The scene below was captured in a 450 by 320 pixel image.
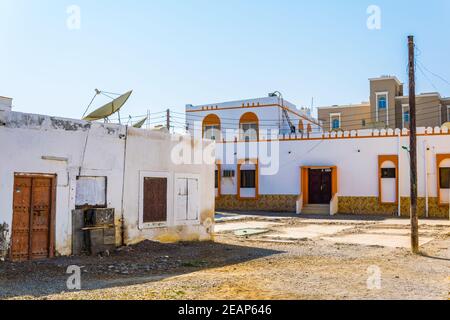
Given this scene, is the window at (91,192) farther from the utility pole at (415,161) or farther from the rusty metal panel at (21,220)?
the utility pole at (415,161)

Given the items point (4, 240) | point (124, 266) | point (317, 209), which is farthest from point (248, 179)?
point (4, 240)

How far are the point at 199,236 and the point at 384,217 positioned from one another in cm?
1296

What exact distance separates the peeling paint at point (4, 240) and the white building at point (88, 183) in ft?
0.07

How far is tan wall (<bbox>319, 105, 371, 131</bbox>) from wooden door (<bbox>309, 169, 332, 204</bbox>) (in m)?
16.9

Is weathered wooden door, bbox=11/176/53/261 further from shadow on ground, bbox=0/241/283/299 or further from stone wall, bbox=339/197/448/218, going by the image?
stone wall, bbox=339/197/448/218

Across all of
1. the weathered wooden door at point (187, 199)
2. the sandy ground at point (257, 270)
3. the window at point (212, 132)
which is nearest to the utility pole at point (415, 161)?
the sandy ground at point (257, 270)

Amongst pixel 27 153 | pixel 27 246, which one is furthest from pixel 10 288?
pixel 27 153

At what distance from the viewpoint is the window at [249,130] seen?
103 feet

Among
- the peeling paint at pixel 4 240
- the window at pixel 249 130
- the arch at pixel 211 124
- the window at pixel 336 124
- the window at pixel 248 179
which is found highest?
the window at pixel 336 124

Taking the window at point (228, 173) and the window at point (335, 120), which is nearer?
the window at point (228, 173)

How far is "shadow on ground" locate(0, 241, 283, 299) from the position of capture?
28.2 ft

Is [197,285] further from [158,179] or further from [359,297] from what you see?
[158,179]

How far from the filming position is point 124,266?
1080 cm

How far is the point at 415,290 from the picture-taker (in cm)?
767
